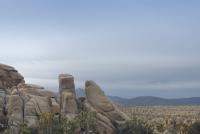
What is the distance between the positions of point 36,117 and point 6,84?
26.9 meters

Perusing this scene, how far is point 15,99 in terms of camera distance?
356 feet

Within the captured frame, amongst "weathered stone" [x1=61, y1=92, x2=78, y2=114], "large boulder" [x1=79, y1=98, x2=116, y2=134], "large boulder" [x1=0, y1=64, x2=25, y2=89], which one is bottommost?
"large boulder" [x1=79, y1=98, x2=116, y2=134]

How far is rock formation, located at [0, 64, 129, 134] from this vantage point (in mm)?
107625

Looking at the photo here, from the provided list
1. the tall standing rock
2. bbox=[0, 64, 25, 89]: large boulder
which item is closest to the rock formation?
the tall standing rock

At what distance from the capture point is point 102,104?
121m

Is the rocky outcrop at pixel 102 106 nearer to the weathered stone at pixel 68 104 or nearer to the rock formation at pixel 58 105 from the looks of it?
the rock formation at pixel 58 105

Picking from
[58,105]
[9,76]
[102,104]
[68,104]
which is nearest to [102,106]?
[102,104]

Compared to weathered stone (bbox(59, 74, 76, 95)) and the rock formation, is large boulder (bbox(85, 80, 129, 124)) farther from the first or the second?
weathered stone (bbox(59, 74, 76, 95))

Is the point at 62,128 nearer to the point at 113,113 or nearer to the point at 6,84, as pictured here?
the point at 113,113

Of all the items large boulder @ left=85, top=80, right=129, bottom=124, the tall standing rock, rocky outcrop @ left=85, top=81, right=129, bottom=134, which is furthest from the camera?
large boulder @ left=85, top=80, right=129, bottom=124

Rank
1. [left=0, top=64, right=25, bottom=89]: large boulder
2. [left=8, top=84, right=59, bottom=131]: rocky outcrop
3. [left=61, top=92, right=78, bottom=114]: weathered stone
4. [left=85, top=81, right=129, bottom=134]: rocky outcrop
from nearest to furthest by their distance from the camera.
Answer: [left=8, top=84, right=59, bottom=131]: rocky outcrop
[left=61, top=92, right=78, bottom=114]: weathered stone
[left=85, top=81, right=129, bottom=134]: rocky outcrop
[left=0, top=64, right=25, bottom=89]: large boulder

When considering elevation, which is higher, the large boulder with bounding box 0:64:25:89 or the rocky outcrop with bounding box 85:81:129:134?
the large boulder with bounding box 0:64:25:89

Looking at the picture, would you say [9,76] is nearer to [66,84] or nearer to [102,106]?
[66,84]

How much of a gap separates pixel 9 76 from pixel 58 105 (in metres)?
25.2
